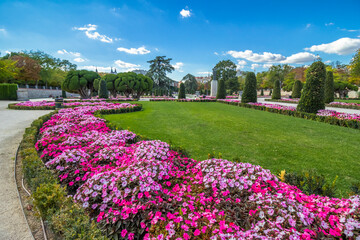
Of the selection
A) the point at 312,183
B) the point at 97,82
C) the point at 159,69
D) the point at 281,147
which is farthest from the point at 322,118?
the point at 159,69

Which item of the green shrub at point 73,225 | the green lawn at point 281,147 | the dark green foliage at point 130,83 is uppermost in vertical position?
Result: the dark green foliage at point 130,83

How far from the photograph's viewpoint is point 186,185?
2.44m

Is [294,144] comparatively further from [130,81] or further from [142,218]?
[130,81]

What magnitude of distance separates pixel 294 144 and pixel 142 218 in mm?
4778

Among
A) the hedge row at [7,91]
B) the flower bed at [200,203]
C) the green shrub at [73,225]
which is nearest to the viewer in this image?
the green shrub at [73,225]

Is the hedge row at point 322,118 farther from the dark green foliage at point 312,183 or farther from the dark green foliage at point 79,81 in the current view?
the dark green foliage at point 79,81

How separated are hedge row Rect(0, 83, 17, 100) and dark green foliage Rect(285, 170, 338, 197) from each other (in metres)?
29.3

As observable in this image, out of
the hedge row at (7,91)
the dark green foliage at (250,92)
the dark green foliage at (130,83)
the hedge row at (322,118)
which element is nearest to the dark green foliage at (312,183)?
the hedge row at (322,118)

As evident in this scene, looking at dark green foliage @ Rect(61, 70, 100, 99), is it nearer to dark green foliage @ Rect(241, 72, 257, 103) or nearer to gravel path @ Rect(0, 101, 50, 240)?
dark green foliage @ Rect(241, 72, 257, 103)

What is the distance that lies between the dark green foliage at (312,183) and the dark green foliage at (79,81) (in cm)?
2488

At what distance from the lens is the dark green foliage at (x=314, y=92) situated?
1009 cm

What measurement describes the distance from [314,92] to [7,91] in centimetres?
3086

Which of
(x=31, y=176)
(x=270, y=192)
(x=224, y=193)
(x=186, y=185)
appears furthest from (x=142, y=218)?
(x=31, y=176)

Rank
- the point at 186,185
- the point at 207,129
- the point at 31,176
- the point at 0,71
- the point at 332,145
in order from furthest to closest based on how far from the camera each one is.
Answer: the point at 0,71 < the point at 207,129 < the point at 332,145 < the point at 31,176 < the point at 186,185
